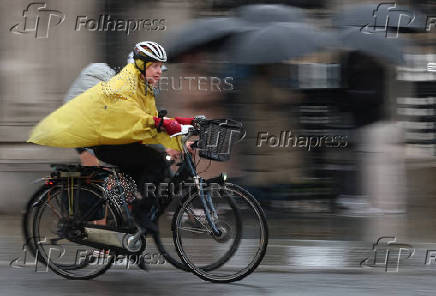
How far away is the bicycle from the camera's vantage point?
606cm

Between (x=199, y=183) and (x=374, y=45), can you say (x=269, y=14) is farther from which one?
(x=199, y=183)

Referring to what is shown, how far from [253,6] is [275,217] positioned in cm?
226

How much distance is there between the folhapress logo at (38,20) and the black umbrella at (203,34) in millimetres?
1683

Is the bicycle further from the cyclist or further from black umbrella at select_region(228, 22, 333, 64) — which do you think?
black umbrella at select_region(228, 22, 333, 64)

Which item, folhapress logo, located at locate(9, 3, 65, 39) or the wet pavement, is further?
folhapress logo, located at locate(9, 3, 65, 39)

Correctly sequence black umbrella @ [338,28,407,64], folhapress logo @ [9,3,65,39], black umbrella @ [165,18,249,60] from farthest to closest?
folhapress logo @ [9,3,65,39] → black umbrella @ [165,18,249,60] → black umbrella @ [338,28,407,64]

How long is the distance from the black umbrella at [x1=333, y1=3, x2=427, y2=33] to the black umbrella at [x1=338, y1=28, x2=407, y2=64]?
98 millimetres

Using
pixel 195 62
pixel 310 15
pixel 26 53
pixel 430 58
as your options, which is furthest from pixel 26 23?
pixel 430 58

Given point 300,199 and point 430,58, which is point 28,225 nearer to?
point 300,199

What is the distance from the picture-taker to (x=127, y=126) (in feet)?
19.4

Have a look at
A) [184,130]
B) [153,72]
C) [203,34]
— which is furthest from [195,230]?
[203,34]

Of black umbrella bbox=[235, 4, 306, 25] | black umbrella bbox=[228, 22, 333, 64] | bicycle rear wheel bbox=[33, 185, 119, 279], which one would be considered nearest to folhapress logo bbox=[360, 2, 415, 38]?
black umbrella bbox=[228, 22, 333, 64]

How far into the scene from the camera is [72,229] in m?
6.29

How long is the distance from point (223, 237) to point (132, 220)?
68cm
